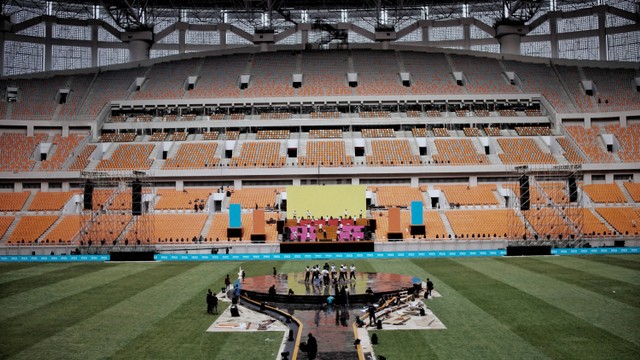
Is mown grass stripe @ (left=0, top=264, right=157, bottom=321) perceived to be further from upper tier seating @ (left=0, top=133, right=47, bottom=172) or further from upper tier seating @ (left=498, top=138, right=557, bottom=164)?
upper tier seating @ (left=498, top=138, right=557, bottom=164)

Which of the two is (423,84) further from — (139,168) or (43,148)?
(43,148)

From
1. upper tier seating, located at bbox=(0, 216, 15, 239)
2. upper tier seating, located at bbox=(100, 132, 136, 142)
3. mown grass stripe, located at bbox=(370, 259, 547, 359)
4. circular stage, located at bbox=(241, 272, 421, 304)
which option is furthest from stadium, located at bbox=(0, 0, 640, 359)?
circular stage, located at bbox=(241, 272, 421, 304)

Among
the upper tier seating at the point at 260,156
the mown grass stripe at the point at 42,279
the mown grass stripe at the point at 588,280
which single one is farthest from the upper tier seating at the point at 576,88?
the mown grass stripe at the point at 42,279

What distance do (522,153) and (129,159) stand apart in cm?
4446

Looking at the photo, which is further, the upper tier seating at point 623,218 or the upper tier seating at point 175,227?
the upper tier seating at point 175,227

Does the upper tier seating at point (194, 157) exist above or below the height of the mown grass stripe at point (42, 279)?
above

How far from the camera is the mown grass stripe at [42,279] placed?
95.0 ft

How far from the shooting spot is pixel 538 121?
66625mm

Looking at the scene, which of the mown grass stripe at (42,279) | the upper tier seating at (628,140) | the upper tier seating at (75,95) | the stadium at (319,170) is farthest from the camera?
the upper tier seating at (75,95)

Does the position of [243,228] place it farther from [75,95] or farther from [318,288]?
[75,95]

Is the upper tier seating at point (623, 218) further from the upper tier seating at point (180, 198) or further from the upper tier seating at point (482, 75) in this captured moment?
the upper tier seating at point (180, 198)

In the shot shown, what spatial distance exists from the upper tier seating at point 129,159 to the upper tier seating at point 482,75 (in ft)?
134

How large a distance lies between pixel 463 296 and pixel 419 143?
1523 inches

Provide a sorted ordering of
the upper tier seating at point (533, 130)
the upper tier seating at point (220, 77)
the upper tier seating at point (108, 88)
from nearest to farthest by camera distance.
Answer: the upper tier seating at point (533, 130) < the upper tier seating at point (108, 88) < the upper tier seating at point (220, 77)
